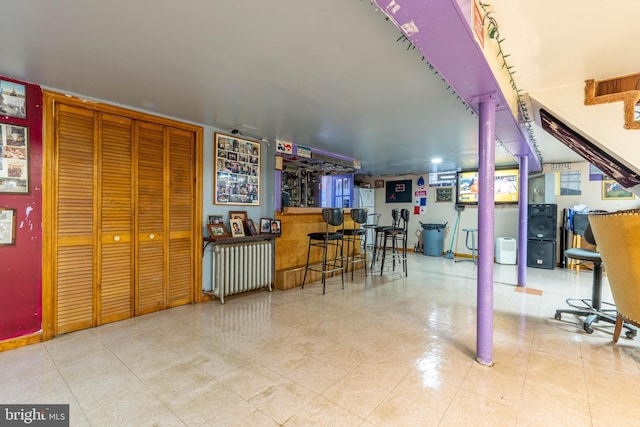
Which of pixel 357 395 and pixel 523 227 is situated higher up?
pixel 523 227

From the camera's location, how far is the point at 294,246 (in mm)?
4672

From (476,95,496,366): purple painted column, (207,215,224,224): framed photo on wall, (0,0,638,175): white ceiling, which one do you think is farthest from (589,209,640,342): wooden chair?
(207,215,224,224): framed photo on wall

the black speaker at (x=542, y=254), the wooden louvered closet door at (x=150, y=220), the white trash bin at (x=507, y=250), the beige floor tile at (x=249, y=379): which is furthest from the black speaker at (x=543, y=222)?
the wooden louvered closet door at (x=150, y=220)

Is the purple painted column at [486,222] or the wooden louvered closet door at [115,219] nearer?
the purple painted column at [486,222]

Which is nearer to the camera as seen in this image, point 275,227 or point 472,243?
point 275,227

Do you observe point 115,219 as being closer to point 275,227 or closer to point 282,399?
point 275,227

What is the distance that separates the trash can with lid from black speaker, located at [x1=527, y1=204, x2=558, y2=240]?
6.33ft

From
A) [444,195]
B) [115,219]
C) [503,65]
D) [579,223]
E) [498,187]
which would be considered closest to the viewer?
[503,65]

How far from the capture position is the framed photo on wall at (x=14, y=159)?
7.70 ft

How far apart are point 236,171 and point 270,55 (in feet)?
7.33

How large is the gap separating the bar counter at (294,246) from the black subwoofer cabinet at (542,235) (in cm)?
438

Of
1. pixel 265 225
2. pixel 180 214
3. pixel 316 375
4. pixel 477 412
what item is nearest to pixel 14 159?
pixel 180 214

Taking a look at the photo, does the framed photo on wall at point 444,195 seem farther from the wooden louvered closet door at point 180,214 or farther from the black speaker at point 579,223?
the wooden louvered closet door at point 180,214

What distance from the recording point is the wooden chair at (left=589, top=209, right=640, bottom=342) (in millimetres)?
2047
